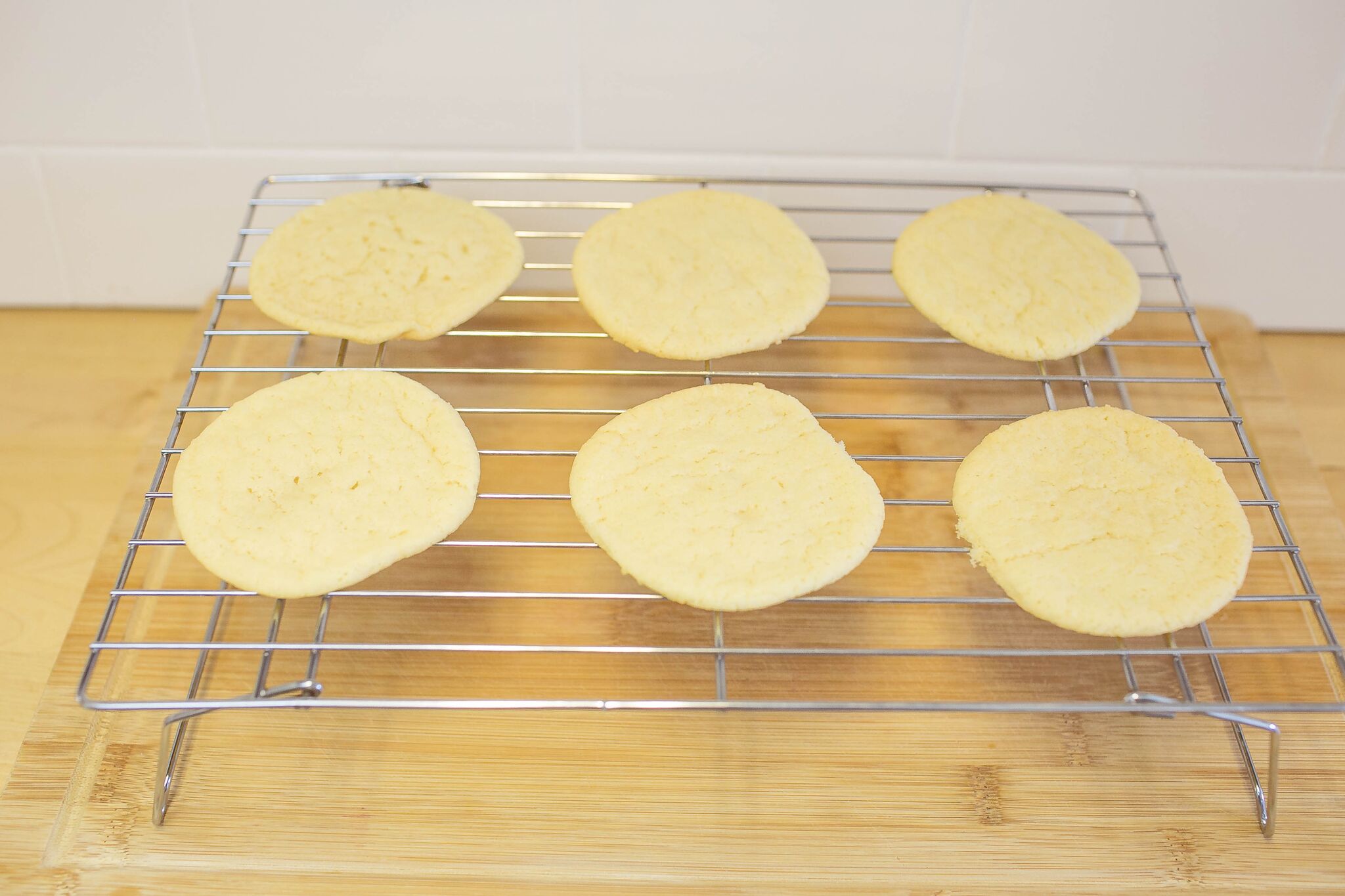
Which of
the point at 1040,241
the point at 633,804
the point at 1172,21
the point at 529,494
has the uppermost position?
the point at 1172,21

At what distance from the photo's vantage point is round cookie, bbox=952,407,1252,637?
991 mm

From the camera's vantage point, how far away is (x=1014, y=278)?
1.32 metres

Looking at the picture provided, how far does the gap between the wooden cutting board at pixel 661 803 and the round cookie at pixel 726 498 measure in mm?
178

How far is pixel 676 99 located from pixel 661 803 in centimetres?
90

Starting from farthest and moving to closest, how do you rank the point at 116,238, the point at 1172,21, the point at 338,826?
1. the point at 116,238
2. the point at 1172,21
3. the point at 338,826

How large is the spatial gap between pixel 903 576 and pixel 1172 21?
2.62 ft

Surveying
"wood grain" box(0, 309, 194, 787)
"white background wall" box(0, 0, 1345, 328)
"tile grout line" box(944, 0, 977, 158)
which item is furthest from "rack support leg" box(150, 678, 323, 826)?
"tile grout line" box(944, 0, 977, 158)

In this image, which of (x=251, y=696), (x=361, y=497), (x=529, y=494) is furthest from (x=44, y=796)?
(x=529, y=494)

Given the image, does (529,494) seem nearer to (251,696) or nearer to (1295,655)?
(251,696)

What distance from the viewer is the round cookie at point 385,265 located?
1.25m

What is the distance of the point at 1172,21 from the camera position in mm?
1353

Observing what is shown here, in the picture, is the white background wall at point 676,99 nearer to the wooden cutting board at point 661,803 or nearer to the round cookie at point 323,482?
the round cookie at point 323,482

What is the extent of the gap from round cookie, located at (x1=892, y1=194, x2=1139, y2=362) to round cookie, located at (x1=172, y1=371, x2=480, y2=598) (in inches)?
23.6

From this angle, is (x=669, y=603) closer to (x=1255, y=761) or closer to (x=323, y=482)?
(x=323, y=482)
